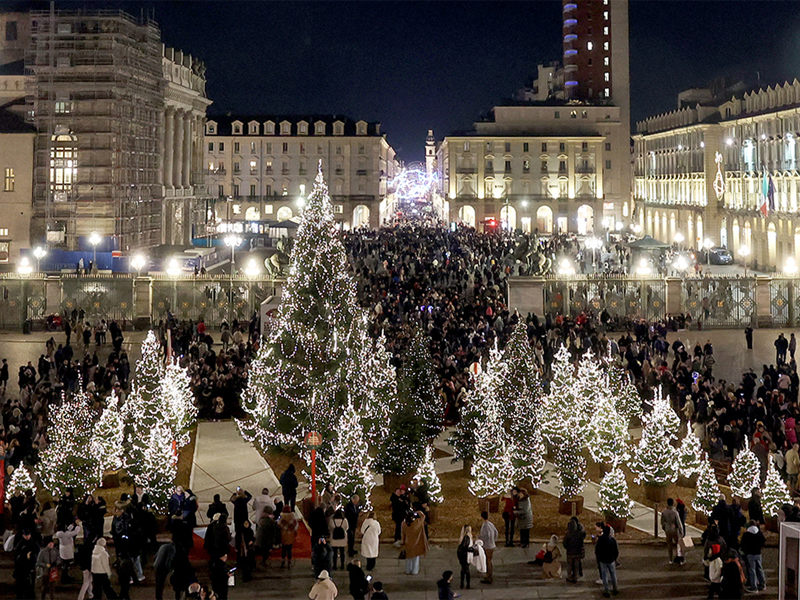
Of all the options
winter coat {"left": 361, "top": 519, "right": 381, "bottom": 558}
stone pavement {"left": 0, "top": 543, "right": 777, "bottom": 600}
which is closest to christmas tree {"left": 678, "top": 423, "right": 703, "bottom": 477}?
stone pavement {"left": 0, "top": 543, "right": 777, "bottom": 600}

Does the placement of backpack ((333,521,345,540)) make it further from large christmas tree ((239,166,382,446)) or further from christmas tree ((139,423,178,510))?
large christmas tree ((239,166,382,446))

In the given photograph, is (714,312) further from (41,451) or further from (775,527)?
(41,451)

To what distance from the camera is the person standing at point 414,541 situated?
13.8m

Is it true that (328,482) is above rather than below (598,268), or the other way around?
below

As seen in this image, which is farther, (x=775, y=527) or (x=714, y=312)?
(x=714, y=312)

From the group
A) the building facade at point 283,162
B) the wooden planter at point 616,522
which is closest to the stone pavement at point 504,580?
the wooden planter at point 616,522

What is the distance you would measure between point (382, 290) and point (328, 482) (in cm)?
2350

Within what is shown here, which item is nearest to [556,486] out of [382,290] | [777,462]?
[777,462]

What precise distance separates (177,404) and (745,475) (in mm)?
10002

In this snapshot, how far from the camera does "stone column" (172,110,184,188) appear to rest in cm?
6938

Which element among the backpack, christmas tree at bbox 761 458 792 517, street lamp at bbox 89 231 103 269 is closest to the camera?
the backpack

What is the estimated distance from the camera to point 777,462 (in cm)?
1803

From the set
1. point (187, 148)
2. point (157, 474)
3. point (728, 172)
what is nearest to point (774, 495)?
point (157, 474)

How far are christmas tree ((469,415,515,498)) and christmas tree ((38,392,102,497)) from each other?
6003mm
